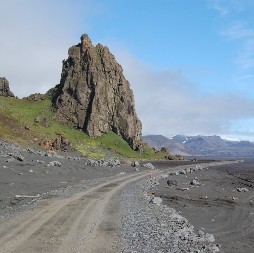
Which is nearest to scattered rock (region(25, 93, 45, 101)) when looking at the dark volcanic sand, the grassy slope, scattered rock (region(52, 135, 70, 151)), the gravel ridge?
the grassy slope

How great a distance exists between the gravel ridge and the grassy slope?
71.0 metres

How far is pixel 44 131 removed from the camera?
391 ft

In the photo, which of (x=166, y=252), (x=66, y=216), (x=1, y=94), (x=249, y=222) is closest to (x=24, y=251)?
(x=166, y=252)

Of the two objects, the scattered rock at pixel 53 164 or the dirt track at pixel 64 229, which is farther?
the scattered rock at pixel 53 164

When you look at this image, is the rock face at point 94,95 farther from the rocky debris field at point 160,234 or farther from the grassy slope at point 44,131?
the rocky debris field at point 160,234

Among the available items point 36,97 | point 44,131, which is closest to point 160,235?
point 44,131

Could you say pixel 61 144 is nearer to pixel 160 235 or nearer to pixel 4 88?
pixel 4 88

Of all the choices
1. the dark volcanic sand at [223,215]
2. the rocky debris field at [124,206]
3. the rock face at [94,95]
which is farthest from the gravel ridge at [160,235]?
the rock face at [94,95]

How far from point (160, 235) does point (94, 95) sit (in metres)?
128

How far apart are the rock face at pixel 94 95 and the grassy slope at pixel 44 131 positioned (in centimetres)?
431

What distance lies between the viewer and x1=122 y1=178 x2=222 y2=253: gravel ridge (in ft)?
A: 58.3

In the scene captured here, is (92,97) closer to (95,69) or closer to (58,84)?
(95,69)

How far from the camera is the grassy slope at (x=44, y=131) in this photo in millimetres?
105037

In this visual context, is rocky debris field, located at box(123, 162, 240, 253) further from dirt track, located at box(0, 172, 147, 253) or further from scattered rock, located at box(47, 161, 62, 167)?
scattered rock, located at box(47, 161, 62, 167)
